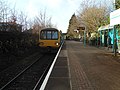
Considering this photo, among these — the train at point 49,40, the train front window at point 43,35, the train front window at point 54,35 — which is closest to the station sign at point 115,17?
the train at point 49,40

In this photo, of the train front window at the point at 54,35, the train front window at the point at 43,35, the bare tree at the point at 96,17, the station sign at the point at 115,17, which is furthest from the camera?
the bare tree at the point at 96,17

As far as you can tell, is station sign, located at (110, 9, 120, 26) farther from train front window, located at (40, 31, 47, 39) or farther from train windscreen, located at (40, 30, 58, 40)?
train front window, located at (40, 31, 47, 39)

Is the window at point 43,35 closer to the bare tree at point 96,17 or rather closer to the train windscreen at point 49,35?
the train windscreen at point 49,35

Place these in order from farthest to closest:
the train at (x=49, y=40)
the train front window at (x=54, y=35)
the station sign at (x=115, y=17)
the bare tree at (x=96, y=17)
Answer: the bare tree at (x=96, y=17)
the train front window at (x=54, y=35)
the train at (x=49, y=40)
the station sign at (x=115, y=17)

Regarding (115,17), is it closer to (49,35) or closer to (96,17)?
(49,35)

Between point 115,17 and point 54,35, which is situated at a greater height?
point 115,17

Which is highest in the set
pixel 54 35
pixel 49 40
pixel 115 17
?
pixel 115 17

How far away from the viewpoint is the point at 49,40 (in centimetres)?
2825

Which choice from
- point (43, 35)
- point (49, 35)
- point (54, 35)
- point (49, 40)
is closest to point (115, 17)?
point (54, 35)

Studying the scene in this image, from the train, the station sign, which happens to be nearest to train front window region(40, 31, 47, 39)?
the train

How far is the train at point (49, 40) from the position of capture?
2806 centimetres

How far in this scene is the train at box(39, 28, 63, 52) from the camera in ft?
92.1

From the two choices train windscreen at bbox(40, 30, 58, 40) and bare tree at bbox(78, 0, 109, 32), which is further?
bare tree at bbox(78, 0, 109, 32)

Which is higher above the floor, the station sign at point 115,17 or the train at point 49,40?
the station sign at point 115,17
